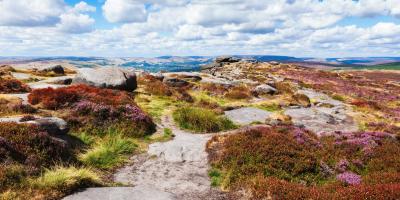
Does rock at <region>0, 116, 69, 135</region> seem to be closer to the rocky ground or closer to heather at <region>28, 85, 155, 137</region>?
the rocky ground

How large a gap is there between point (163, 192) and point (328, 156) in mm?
8780

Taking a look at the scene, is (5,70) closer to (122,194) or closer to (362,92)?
(122,194)

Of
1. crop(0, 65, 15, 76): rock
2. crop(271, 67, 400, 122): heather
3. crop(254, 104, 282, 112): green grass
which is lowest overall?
crop(271, 67, 400, 122): heather

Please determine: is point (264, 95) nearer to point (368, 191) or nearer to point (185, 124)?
point (185, 124)

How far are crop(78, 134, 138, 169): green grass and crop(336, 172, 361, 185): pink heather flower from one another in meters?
9.33

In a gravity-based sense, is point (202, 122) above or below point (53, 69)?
below

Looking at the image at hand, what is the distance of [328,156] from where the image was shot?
56.1ft

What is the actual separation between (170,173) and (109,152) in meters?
3.21

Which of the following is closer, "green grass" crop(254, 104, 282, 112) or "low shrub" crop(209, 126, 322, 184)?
"low shrub" crop(209, 126, 322, 184)

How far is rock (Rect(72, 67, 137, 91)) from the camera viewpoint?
108 feet

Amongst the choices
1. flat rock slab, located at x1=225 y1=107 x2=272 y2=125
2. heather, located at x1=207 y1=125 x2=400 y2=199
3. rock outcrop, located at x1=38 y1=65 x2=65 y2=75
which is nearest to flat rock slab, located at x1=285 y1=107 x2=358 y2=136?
flat rock slab, located at x1=225 y1=107 x2=272 y2=125

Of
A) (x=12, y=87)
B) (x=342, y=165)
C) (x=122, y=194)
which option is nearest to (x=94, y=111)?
(x=122, y=194)

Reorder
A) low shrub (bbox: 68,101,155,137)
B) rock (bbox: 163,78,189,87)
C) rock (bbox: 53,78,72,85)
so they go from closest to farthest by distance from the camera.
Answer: low shrub (bbox: 68,101,155,137) < rock (bbox: 53,78,72,85) < rock (bbox: 163,78,189,87)

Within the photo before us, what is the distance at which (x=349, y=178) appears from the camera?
47.9ft
